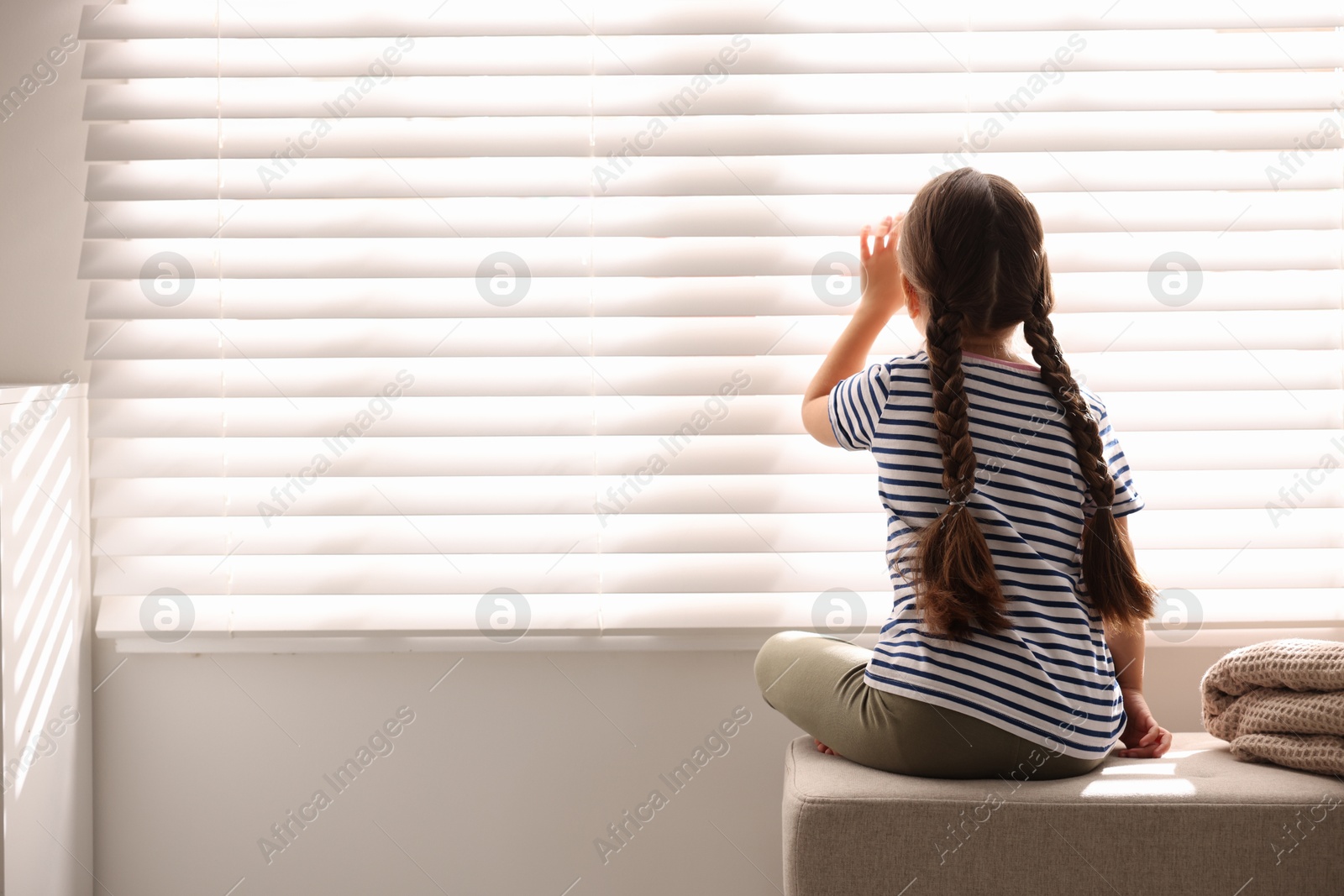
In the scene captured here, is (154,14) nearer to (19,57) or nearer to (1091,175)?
(19,57)

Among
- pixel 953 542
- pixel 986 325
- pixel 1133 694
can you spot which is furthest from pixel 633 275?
pixel 1133 694

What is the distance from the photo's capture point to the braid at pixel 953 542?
1.18 m

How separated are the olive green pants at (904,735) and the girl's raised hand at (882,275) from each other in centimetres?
55

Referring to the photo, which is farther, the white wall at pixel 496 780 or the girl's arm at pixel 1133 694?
the white wall at pixel 496 780

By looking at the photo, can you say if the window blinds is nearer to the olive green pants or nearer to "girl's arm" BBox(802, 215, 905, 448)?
"girl's arm" BBox(802, 215, 905, 448)

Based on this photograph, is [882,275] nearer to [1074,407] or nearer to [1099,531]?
[1074,407]

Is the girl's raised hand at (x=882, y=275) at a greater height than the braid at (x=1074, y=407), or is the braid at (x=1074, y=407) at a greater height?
the girl's raised hand at (x=882, y=275)

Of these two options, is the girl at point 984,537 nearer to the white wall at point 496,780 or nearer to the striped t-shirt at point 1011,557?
the striped t-shirt at point 1011,557

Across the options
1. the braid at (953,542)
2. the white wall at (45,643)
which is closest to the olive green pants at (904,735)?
the braid at (953,542)

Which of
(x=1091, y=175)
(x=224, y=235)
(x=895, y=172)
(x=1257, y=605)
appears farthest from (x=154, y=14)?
(x=1257, y=605)

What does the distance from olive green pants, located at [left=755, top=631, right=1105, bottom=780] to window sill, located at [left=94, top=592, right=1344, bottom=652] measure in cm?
29

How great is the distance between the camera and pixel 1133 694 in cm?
142

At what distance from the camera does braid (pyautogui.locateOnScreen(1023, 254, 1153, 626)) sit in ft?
4.09

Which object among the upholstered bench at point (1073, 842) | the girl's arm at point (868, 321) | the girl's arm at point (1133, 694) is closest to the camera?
the upholstered bench at point (1073, 842)
